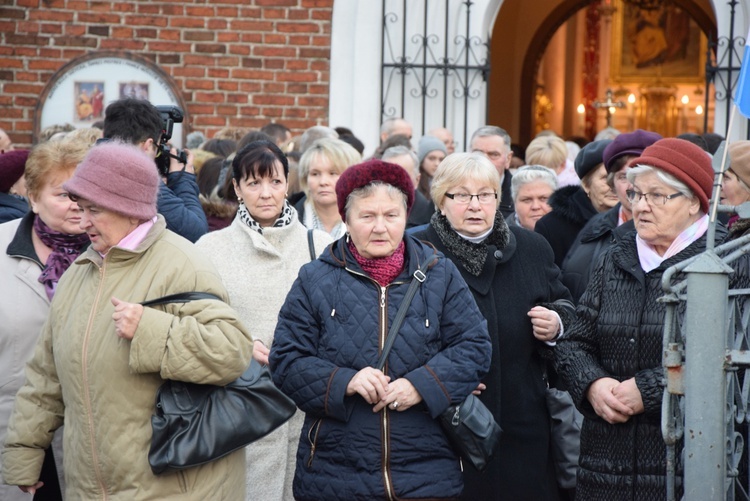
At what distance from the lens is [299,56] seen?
32.6 feet

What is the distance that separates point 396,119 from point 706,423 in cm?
618

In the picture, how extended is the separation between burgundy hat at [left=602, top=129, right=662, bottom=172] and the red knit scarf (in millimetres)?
2030

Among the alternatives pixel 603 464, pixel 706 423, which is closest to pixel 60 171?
pixel 603 464

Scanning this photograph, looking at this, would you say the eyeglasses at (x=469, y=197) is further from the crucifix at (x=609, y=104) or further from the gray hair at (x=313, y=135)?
the crucifix at (x=609, y=104)

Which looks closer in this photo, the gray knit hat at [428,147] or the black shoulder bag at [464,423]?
the black shoulder bag at [464,423]

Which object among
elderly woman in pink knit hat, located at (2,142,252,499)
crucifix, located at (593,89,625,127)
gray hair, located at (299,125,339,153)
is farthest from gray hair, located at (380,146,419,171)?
crucifix, located at (593,89,625,127)

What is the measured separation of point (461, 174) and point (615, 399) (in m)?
1.25

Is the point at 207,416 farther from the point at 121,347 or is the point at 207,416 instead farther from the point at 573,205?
the point at 573,205

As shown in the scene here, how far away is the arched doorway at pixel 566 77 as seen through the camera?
15.4 meters

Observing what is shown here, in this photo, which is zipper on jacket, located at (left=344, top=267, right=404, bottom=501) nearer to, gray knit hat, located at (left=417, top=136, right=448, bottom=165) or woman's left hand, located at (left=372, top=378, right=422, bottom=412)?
woman's left hand, located at (left=372, top=378, right=422, bottom=412)

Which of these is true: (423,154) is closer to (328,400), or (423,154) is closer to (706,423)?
(328,400)

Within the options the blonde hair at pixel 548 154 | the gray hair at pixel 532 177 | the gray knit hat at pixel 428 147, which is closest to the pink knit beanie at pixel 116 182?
the gray hair at pixel 532 177

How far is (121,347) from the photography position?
3.73 meters

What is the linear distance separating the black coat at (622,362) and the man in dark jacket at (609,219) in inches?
55.9
